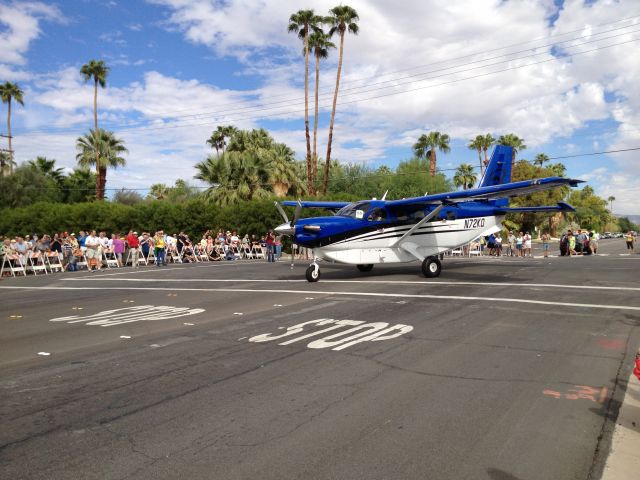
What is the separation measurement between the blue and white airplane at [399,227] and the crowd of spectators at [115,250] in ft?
33.7

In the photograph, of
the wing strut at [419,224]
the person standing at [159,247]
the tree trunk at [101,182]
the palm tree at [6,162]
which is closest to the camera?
Result: the wing strut at [419,224]

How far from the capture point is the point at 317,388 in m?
5.08

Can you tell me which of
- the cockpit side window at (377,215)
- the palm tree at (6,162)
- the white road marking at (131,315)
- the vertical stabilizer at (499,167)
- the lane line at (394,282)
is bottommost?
the white road marking at (131,315)

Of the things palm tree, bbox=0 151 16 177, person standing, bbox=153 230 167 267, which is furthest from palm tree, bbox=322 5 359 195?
palm tree, bbox=0 151 16 177

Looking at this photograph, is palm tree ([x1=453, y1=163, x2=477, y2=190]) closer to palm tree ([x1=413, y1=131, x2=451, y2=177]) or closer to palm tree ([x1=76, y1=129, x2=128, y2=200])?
palm tree ([x1=413, y1=131, x2=451, y2=177])

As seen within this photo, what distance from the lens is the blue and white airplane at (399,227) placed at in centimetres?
1403

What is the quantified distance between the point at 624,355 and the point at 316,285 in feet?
28.4

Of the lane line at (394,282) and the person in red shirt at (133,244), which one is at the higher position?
the person in red shirt at (133,244)

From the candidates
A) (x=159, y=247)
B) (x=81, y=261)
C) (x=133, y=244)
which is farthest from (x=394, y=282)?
(x=81, y=261)

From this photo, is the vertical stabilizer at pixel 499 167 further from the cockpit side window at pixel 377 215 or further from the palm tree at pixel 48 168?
the palm tree at pixel 48 168

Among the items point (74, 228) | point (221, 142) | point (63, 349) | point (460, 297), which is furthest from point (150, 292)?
point (221, 142)

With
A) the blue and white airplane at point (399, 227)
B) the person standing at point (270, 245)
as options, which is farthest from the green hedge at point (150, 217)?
the blue and white airplane at point (399, 227)

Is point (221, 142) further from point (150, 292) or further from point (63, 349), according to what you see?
point (63, 349)

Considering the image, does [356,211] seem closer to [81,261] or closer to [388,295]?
[388,295]
